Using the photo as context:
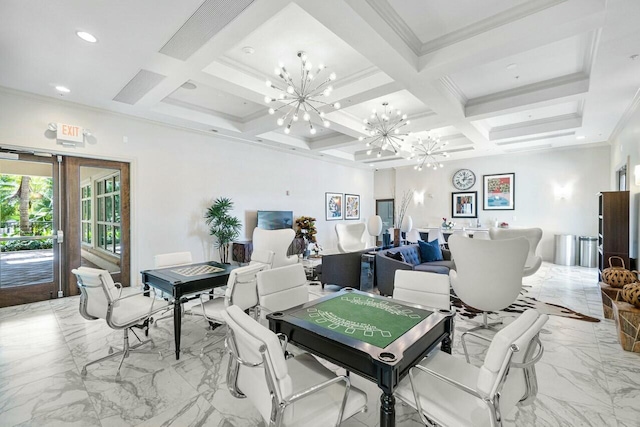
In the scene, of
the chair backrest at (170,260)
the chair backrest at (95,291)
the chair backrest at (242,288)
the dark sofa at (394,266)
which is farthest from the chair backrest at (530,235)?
the chair backrest at (95,291)

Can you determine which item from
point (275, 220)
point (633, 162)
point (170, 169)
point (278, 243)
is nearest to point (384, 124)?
point (278, 243)

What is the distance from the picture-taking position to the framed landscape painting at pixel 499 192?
28.3 ft

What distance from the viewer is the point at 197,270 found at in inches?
137

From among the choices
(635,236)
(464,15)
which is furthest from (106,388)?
(635,236)

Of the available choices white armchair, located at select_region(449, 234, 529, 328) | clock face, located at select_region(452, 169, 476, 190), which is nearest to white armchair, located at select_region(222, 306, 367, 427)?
white armchair, located at select_region(449, 234, 529, 328)

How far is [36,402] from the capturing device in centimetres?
223

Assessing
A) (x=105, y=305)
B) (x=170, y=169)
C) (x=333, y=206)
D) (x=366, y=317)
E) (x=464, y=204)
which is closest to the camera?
(x=366, y=317)

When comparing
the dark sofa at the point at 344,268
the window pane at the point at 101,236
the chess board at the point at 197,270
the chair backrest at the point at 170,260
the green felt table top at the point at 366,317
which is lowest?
the dark sofa at the point at 344,268

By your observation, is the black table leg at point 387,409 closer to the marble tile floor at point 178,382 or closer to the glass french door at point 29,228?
the marble tile floor at point 178,382

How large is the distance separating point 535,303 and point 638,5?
386cm

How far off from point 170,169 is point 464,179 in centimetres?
853

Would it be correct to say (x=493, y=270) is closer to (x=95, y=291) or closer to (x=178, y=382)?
(x=178, y=382)

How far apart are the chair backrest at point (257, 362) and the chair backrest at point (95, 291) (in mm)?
1650

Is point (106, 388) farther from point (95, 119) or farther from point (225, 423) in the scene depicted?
point (95, 119)
